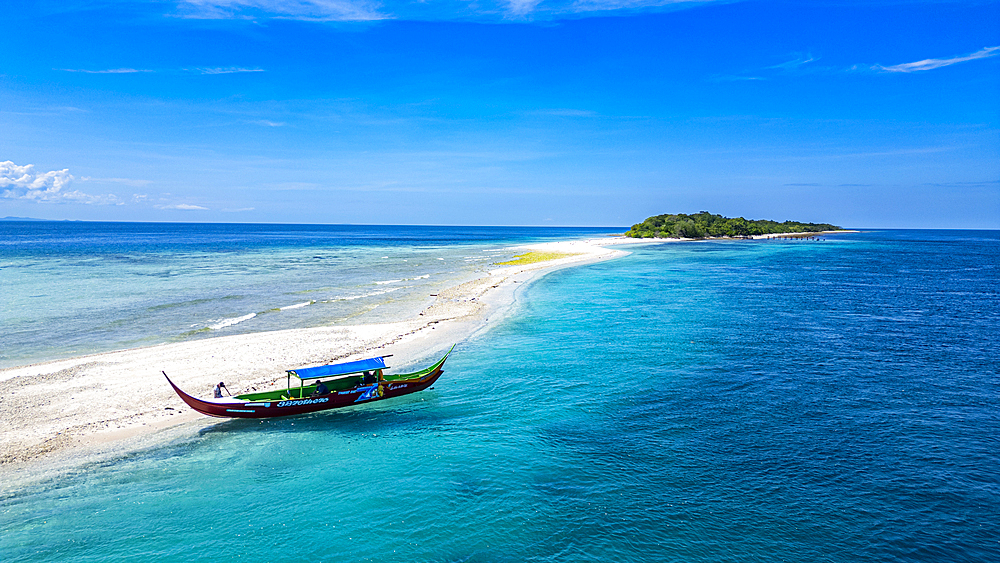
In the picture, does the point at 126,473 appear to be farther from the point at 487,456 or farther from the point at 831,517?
the point at 831,517

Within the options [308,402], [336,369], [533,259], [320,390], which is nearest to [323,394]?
[320,390]

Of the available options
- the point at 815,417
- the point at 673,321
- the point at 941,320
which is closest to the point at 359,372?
the point at 815,417

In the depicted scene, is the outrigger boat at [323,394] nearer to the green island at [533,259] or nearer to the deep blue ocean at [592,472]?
the deep blue ocean at [592,472]

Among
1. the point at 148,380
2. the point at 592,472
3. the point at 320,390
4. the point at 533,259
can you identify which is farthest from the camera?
the point at 533,259

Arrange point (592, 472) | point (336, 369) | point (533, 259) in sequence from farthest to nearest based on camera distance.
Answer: point (533, 259)
point (336, 369)
point (592, 472)

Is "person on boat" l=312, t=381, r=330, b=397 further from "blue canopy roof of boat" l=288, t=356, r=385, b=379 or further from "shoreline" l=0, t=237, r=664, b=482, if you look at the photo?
"shoreline" l=0, t=237, r=664, b=482

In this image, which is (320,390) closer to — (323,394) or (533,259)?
(323,394)
